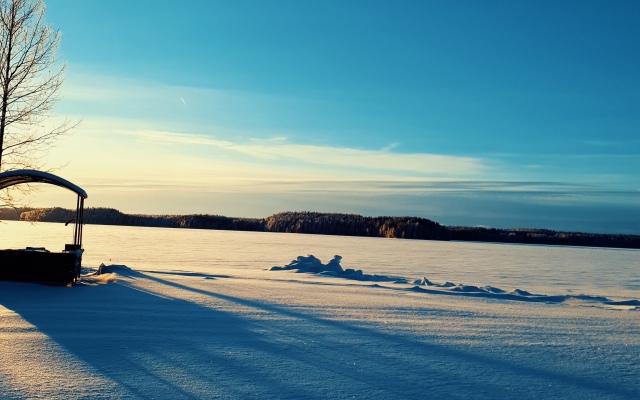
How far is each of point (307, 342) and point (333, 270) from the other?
1079 cm

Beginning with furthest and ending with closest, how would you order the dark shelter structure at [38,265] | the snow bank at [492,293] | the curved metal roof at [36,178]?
the dark shelter structure at [38,265] → the snow bank at [492,293] → the curved metal roof at [36,178]

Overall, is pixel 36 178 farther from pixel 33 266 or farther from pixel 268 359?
pixel 268 359

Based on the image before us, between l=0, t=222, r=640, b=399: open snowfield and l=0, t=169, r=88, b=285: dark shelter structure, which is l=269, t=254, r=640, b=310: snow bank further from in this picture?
l=0, t=169, r=88, b=285: dark shelter structure

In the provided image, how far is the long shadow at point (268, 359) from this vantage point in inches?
209

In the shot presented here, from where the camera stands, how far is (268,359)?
20.7 feet

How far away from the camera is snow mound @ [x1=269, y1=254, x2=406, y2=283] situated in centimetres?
1639

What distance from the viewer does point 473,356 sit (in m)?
6.72

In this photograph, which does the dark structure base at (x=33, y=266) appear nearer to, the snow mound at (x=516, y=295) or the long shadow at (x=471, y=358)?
the long shadow at (x=471, y=358)

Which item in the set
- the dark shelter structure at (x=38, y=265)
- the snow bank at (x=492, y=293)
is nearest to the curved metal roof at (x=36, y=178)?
the dark shelter structure at (x=38, y=265)

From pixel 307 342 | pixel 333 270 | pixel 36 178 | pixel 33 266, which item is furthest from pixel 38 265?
pixel 333 270

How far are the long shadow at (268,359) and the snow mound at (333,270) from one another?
722 centimetres

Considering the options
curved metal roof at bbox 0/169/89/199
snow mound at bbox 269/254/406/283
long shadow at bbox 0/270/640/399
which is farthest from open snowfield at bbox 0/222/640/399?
snow mound at bbox 269/254/406/283

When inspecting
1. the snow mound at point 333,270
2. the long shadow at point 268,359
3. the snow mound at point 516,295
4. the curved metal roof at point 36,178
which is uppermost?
the curved metal roof at point 36,178

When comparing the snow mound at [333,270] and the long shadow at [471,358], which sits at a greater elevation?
the snow mound at [333,270]
